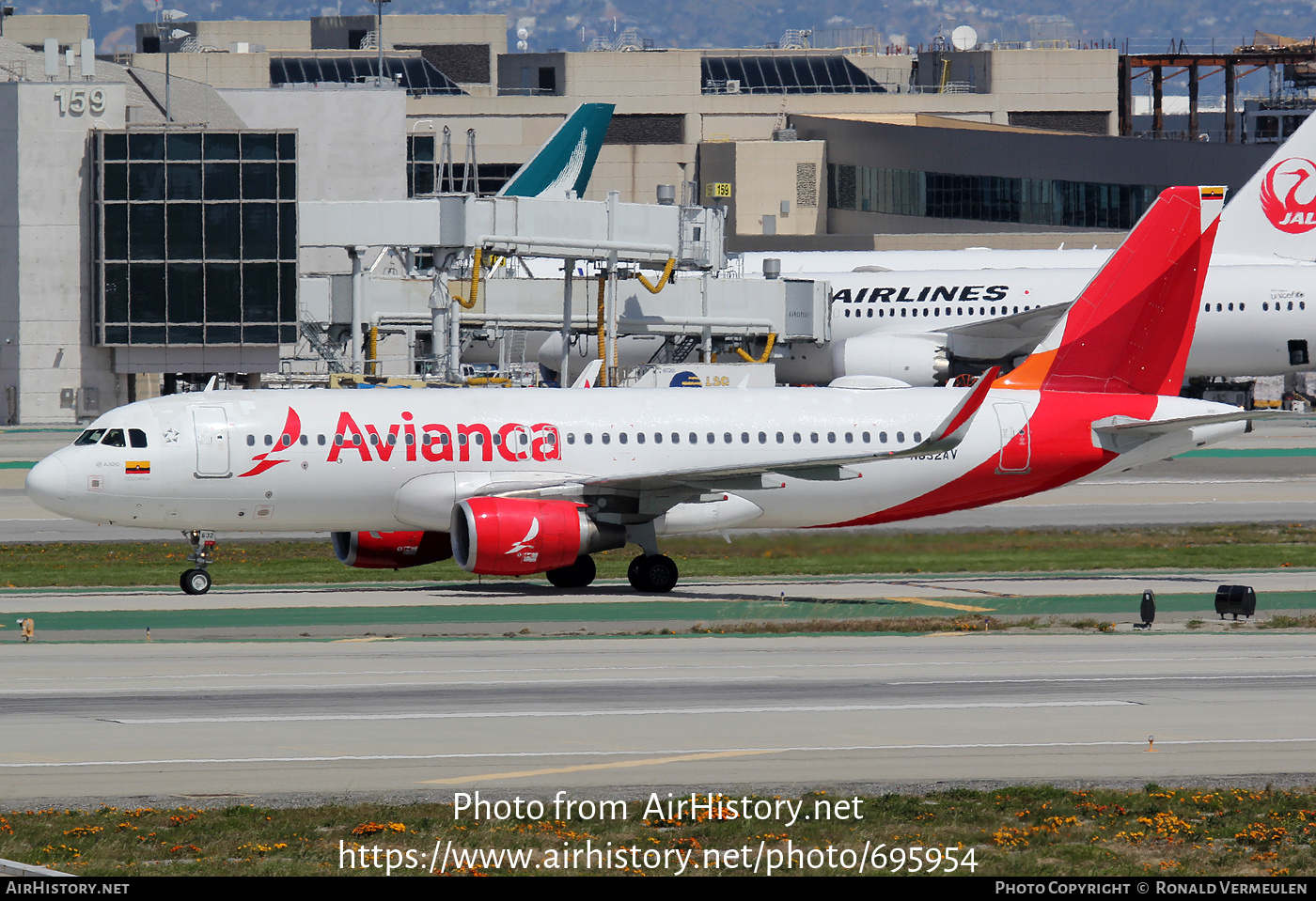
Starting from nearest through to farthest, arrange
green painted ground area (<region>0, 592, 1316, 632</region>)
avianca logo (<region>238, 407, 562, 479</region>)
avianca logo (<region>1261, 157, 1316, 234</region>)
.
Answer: green painted ground area (<region>0, 592, 1316, 632</region>) → avianca logo (<region>238, 407, 562, 479</region>) → avianca logo (<region>1261, 157, 1316, 234</region>)

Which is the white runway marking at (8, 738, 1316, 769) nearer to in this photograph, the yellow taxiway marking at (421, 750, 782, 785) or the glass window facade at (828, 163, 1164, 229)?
the yellow taxiway marking at (421, 750, 782, 785)

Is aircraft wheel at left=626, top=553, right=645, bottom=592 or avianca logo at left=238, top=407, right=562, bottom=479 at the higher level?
avianca logo at left=238, top=407, right=562, bottom=479

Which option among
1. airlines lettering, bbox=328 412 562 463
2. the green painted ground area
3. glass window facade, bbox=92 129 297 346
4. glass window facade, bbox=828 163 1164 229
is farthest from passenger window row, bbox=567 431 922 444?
glass window facade, bbox=828 163 1164 229

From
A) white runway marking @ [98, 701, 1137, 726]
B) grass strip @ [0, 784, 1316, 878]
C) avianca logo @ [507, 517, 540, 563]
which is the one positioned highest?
avianca logo @ [507, 517, 540, 563]

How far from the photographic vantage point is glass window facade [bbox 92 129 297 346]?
81562 millimetres

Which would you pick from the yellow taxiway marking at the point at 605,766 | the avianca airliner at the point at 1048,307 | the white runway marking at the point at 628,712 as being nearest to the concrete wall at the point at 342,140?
the avianca airliner at the point at 1048,307

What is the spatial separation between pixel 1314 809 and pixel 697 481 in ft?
60.0

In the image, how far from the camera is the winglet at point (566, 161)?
272ft

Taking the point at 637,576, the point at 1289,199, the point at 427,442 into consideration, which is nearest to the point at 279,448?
the point at 427,442

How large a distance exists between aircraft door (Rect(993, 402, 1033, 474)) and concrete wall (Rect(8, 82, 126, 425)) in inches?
2352

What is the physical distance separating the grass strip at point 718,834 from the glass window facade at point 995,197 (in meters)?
98.3

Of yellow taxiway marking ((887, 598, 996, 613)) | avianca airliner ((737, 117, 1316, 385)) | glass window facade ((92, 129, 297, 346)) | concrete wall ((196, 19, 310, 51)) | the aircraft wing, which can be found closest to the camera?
yellow taxiway marking ((887, 598, 996, 613))

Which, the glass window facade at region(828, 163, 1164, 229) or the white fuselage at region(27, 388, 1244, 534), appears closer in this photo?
the white fuselage at region(27, 388, 1244, 534)

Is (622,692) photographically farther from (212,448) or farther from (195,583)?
(195,583)
